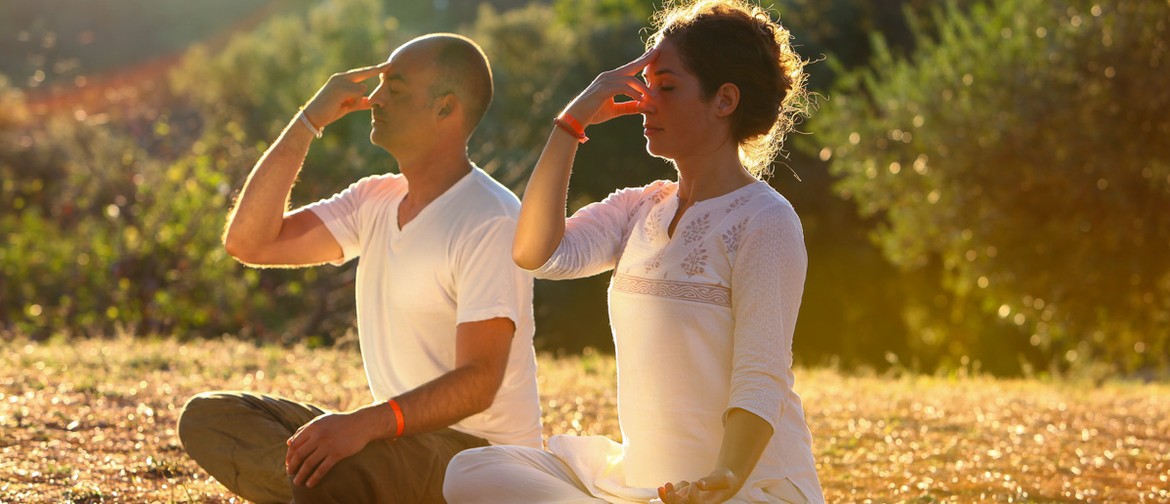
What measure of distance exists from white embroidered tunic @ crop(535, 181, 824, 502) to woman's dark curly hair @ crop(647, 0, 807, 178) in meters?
0.23

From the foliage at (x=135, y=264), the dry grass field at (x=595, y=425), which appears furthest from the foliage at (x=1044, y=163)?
the foliage at (x=135, y=264)

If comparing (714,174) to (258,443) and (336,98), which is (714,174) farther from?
(258,443)

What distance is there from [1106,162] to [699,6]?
12.9m

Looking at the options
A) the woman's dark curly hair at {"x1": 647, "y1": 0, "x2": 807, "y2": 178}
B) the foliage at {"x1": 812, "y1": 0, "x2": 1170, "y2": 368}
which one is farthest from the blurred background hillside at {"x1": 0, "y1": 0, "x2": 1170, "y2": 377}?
the woman's dark curly hair at {"x1": 647, "y1": 0, "x2": 807, "y2": 178}

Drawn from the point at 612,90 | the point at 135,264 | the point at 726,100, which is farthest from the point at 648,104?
the point at 135,264

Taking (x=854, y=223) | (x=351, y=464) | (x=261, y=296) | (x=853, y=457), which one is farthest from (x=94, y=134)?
(x=351, y=464)

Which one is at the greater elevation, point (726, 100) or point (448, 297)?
point (726, 100)

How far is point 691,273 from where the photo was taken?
11.9 feet

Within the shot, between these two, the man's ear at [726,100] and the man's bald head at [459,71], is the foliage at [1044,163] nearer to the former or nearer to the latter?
the man's bald head at [459,71]

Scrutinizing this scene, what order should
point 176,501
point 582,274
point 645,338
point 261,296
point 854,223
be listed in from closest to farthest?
point 645,338 < point 582,274 < point 176,501 < point 261,296 < point 854,223

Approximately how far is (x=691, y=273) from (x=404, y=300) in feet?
4.63

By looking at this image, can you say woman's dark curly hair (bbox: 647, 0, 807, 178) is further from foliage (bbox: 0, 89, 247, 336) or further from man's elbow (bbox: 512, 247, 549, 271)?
foliage (bbox: 0, 89, 247, 336)

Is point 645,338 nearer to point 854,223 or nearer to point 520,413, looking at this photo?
point 520,413

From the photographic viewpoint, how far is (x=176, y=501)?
17.1 ft
